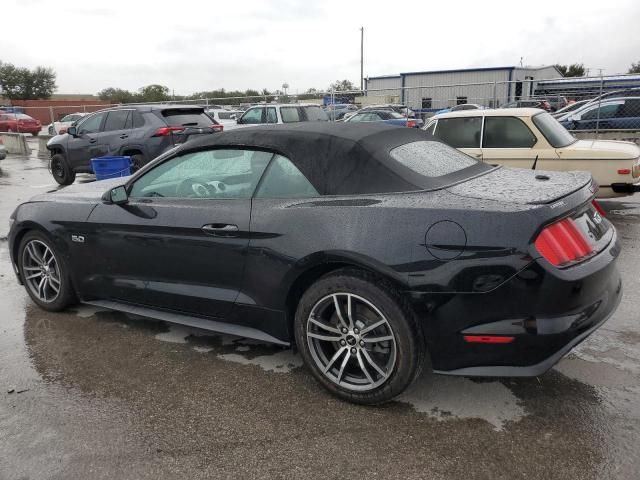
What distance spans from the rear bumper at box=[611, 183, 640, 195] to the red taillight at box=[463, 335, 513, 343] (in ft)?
18.1

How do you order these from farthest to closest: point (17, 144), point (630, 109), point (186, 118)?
point (17, 144)
point (630, 109)
point (186, 118)

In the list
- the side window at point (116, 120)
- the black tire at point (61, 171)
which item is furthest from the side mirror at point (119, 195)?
the black tire at point (61, 171)

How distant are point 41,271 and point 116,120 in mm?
7595

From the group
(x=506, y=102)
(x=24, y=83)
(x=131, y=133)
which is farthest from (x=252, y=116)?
(x=24, y=83)

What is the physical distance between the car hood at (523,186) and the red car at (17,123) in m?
31.3

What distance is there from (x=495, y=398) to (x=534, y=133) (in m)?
5.36

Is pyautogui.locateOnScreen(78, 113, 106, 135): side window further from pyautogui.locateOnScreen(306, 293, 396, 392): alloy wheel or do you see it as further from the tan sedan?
pyautogui.locateOnScreen(306, 293, 396, 392): alloy wheel

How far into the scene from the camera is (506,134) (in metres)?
7.63

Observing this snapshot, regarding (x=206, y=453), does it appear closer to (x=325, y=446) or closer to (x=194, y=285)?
(x=325, y=446)

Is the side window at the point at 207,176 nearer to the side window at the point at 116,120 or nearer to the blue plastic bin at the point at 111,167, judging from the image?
the blue plastic bin at the point at 111,167

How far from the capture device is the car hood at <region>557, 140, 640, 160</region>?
6.96 meters

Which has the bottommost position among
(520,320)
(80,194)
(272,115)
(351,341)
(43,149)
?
(43,149)

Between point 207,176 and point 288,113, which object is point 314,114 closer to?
point 288,113

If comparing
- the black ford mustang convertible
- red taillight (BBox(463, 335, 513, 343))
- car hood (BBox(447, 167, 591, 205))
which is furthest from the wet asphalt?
car hood (BBox(447, 167, 591, 205))
